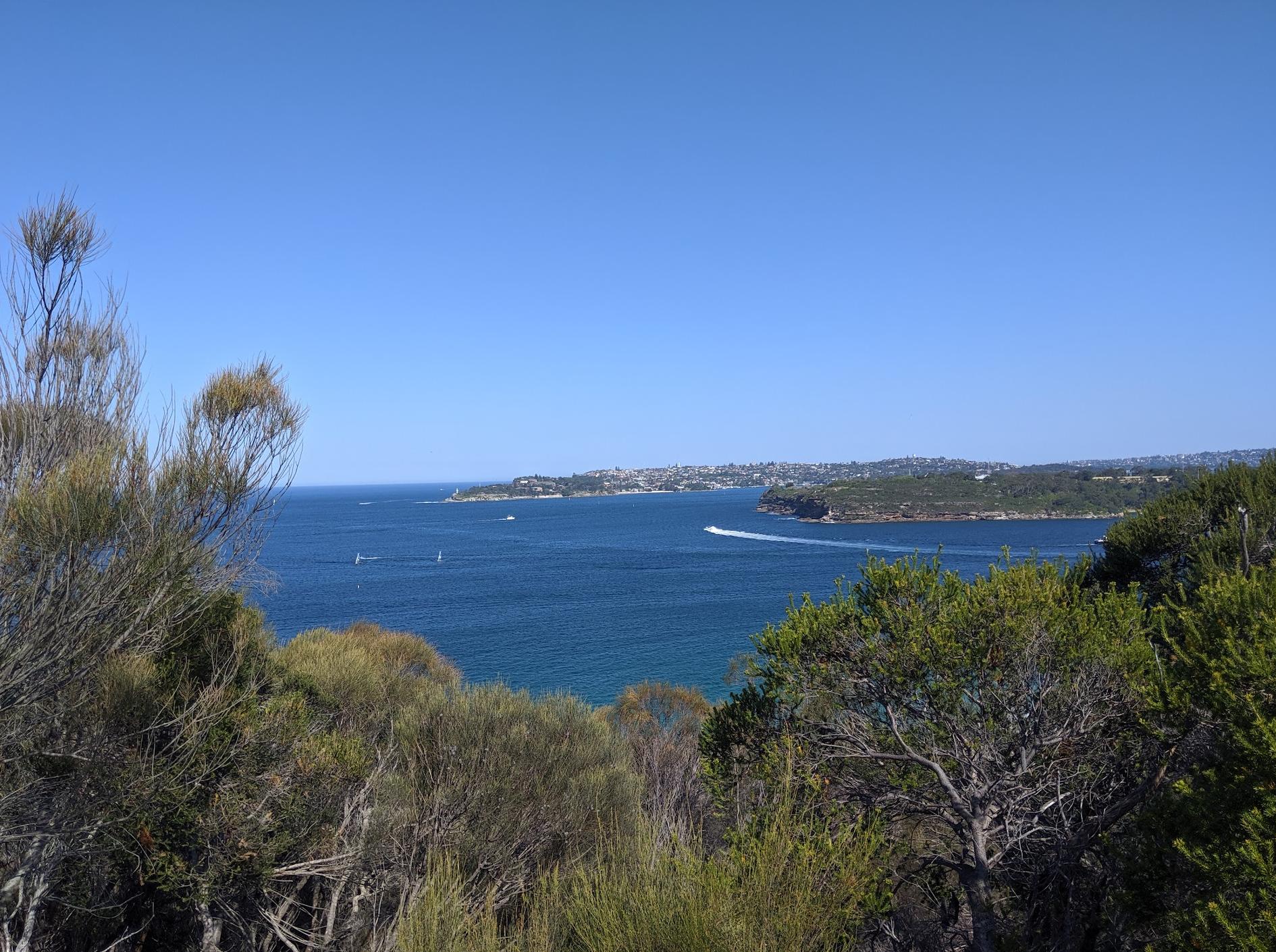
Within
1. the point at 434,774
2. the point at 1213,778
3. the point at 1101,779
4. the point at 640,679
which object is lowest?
the point at 640,679

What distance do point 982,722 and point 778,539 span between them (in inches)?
3178

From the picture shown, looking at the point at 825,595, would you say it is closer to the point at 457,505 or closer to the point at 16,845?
the point at 16,845

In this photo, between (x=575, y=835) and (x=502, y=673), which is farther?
(x=502, y=673)

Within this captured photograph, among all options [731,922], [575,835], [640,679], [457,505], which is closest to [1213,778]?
[731,922]

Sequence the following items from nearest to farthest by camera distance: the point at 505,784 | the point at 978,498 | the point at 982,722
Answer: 1. the point at 982,722
2. the point at 505,784
3. the point at 978,498

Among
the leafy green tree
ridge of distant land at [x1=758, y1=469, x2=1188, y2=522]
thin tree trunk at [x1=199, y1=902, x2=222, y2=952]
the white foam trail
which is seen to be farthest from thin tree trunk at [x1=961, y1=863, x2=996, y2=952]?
ridge of distant land at [x1=758, y1=469, x2=1188, y2=522]

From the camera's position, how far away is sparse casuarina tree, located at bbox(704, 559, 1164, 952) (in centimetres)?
710

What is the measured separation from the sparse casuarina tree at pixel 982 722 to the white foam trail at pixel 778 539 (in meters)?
64.0

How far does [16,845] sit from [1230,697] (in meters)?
9.12

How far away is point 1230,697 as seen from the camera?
17.2 ft

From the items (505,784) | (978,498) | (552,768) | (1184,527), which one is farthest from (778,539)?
(505,784)

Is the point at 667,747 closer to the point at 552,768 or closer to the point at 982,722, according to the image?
the point at 552,768

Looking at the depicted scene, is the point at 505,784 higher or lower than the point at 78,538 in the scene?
lower

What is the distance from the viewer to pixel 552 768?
10.5 metres
